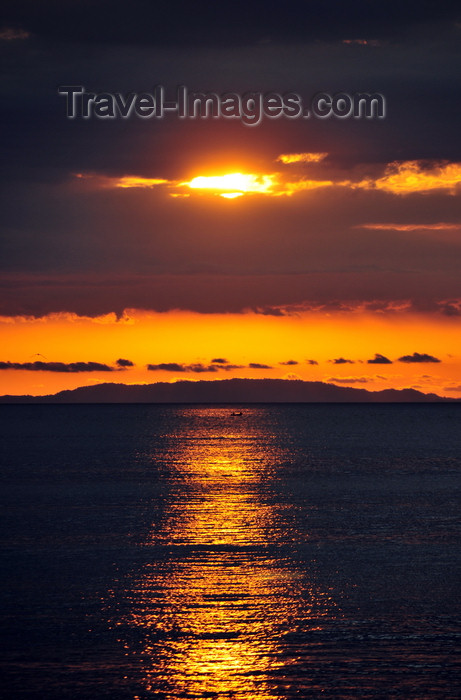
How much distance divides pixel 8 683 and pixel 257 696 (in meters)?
8.02

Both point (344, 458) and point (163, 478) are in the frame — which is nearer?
point (163, 478)

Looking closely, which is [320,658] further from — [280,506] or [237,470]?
[237,470]

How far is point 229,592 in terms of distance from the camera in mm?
38375

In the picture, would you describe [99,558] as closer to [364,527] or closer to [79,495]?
[364,527]

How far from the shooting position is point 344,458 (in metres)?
133

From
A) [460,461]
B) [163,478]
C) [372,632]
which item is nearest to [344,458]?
[460,461]

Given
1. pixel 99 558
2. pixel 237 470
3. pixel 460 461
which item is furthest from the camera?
pixel 460 461

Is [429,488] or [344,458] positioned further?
[344,458]

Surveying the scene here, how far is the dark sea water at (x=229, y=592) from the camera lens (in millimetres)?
28109

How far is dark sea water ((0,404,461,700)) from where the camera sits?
28.1 m

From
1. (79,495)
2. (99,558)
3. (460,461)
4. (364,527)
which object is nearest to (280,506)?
(364,527)

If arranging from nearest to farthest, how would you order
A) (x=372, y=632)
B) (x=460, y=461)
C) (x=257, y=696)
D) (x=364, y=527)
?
(x=257, y=696)
(x=372, y=632)
(x=364, y=527)
(x=460, y=461)

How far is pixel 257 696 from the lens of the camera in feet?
86.8

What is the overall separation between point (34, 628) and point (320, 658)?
11289mm
